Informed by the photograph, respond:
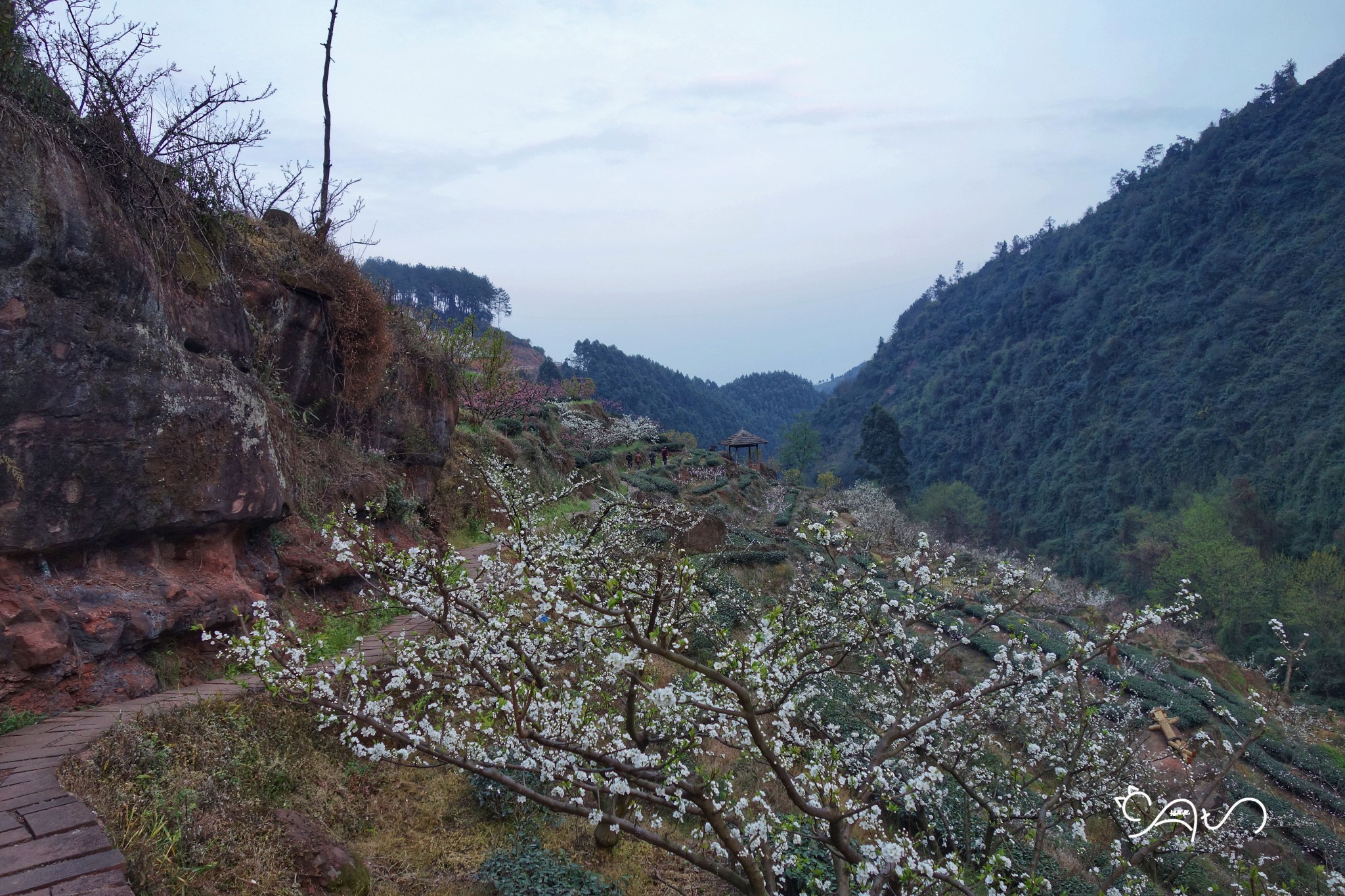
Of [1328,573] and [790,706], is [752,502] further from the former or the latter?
[790,706]

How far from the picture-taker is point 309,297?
9000mm

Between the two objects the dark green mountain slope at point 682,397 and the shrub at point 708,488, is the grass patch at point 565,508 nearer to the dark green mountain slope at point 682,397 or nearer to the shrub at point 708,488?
the shrub at point 708,488

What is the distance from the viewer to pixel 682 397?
83562 millimetres

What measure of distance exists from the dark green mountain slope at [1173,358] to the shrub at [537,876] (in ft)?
150

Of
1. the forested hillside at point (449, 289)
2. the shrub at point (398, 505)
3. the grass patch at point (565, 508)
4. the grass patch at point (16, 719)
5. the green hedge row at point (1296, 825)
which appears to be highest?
the forested hillside at point (449, 289)

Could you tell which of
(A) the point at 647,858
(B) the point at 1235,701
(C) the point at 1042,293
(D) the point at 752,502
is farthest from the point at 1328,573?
(C) the point at 1042,293

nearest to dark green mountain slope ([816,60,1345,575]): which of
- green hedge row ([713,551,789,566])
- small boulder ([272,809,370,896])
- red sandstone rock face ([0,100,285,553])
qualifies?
green hedge row ([713,551,789,566])

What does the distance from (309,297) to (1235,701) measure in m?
23.2

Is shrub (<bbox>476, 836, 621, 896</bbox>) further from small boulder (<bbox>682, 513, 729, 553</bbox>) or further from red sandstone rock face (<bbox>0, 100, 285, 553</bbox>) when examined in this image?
small boulder (<bbox>682, 513, 729, 553</bbox>)

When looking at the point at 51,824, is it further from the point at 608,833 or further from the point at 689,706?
the point at 608,833

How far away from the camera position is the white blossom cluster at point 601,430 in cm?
3139

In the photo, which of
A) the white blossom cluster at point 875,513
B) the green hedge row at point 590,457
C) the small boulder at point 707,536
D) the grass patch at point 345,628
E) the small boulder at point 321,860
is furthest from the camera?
the white blossom cluster at point 875,513

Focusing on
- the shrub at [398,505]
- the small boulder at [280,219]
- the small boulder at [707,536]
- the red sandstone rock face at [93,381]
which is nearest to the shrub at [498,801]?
the red sandstone rock face at [93,381]

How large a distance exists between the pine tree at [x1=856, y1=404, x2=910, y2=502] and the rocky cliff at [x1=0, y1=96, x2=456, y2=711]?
163 feet
